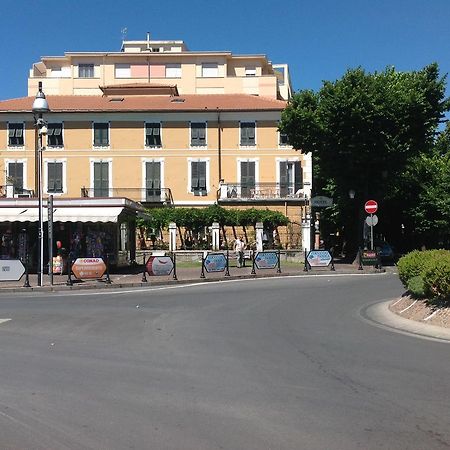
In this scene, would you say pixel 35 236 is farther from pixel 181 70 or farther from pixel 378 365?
pixel 181 70

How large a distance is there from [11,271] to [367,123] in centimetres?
1931

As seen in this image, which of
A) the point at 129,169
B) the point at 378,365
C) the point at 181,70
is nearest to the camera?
the point at 378,365

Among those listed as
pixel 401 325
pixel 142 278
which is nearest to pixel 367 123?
pixel 142 278

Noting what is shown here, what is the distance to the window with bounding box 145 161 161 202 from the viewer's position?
49.5m

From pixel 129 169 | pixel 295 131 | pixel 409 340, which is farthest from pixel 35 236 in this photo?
pixel 409 340

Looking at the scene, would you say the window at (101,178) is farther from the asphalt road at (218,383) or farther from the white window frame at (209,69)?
the asphalt road at (218,383)

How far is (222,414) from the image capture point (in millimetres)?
5969

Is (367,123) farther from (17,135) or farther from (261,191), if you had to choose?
(17,135)

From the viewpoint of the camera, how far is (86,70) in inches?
2896

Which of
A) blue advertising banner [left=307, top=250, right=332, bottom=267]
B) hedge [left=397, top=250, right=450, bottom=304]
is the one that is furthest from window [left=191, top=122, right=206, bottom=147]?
hedge [left=397, top=250, right=450, bottom=304]

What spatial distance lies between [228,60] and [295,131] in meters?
42.0

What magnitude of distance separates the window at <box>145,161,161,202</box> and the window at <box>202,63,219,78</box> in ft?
85.9

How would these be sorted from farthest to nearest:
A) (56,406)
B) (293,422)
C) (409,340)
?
1. (409,340)
2. (56,406)
3. (293,422)

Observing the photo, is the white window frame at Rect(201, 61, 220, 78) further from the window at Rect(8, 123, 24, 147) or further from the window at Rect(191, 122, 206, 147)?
the window at Rect(8, 123, 24, 147)
